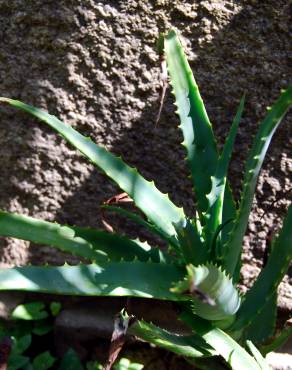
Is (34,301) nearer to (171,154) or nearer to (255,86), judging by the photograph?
(171,154)

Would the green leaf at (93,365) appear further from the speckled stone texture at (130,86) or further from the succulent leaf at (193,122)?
the succulent leaf at (193,122)

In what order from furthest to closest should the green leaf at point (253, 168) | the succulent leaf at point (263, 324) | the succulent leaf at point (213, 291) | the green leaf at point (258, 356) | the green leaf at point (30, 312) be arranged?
the green leaf at point (30, 312) < the succulent leaf at point (263, 324) < the green leaf at point (258, 356) < the green leaf at point (253, 168) < the succulent leaf at point (213, 291)

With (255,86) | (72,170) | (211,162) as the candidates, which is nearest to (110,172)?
(211,162)

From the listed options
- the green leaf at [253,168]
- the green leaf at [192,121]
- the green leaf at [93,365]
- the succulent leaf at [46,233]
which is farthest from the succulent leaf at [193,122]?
the green leaf at [93,365]

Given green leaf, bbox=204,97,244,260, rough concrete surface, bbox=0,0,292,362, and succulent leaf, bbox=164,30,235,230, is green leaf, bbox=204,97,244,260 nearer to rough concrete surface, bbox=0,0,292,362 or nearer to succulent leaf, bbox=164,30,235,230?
succulent leaf, bbox=164,30,235,230

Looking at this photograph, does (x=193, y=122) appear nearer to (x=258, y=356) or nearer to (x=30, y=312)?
(x=258, y=356)

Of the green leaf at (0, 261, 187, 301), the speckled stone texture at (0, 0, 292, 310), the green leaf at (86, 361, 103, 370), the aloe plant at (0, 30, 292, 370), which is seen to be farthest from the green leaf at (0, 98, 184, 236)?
the green leaf at (86, 361, 103, 370)

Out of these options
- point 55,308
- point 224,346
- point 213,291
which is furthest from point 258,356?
point 55,308
